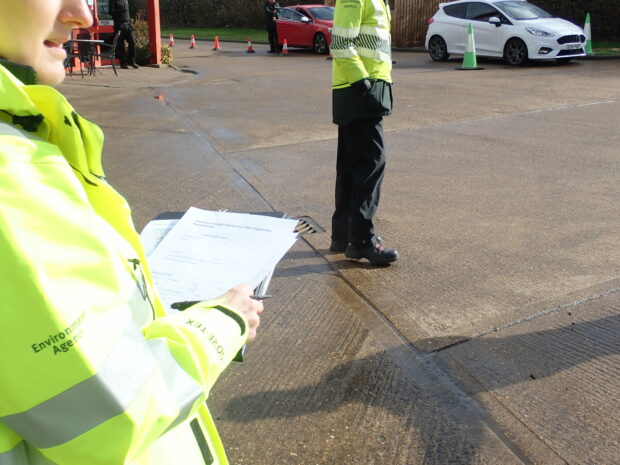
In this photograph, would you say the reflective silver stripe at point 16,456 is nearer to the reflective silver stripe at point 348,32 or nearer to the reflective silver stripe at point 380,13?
the reflective silver stripe at point 348,32

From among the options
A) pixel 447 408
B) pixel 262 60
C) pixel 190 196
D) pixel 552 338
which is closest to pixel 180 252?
pixel 447 408

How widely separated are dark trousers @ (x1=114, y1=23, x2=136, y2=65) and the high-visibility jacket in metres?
14.1

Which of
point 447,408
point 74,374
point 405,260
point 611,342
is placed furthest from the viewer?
point 405,260

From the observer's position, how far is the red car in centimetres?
2298

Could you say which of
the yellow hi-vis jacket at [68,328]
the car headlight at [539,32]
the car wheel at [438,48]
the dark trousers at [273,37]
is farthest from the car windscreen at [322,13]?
the yellow hi-vis jacket at [68,328]

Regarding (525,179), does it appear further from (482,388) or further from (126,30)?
(126,30)

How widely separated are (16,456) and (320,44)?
23046 mm

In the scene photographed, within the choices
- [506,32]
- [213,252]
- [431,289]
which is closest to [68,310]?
[213,252]

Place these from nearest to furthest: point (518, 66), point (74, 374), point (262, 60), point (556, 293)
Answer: point (74, 374) < point (556, 293) < point (518, 66) < point (262, 60)

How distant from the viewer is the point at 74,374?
95cm

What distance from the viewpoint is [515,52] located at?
670 inches

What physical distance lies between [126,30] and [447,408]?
16393 mm

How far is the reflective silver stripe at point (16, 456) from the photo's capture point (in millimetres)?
998

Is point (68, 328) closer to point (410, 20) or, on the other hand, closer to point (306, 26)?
point (306, 26)
